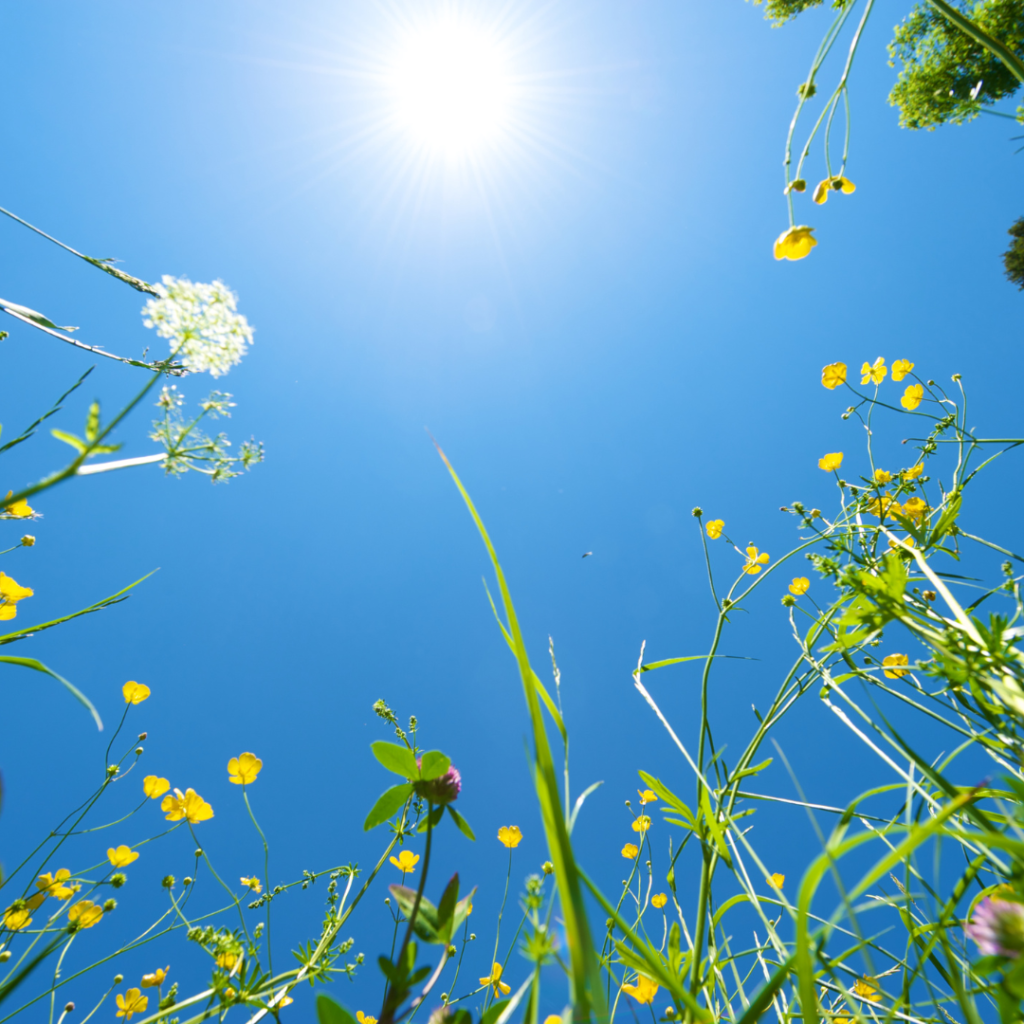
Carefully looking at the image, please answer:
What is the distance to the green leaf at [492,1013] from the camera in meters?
0.52

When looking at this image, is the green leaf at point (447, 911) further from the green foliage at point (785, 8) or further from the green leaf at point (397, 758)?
the green foliage at point (785, 8)

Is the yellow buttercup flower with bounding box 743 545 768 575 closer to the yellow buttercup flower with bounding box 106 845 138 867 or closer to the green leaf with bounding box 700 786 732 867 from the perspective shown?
the green leaf with bounding box 700 786 732 867

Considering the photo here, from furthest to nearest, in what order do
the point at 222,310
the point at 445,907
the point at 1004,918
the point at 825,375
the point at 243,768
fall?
the point at 825,375
the point at 243,768
the point at 222,310
the point at 445,907
the point at 1004,918

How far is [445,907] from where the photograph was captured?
546 millimetres

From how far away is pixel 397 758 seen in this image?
62cm

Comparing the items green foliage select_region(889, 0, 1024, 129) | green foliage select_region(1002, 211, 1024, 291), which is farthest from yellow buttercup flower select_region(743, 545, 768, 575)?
green foliage select_region(889, 0, 1024, 129)

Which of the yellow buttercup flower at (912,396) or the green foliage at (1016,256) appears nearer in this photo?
the yellow buttercup flower at (912,396)

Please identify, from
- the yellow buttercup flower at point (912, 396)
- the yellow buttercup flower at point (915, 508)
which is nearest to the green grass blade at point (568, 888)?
the yellow buttercup flower at point (915, 508)

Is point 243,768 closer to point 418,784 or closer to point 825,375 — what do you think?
point 418,784

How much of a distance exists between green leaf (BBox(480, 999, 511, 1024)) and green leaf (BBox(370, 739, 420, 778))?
0.23m

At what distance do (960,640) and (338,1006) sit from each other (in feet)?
2.51

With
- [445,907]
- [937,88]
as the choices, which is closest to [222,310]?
[445,907]

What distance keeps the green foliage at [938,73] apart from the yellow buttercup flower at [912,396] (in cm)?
663

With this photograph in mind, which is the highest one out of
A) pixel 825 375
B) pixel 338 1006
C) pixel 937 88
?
pixel 937 88
